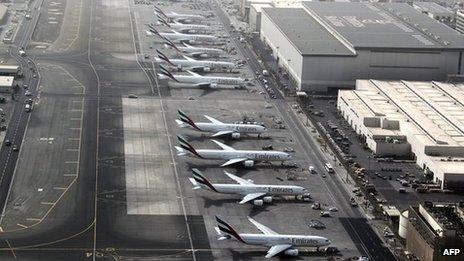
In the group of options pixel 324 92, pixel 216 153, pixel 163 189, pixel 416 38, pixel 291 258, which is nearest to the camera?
pixel 291 258

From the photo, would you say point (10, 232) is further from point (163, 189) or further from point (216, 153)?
point (216, 153)

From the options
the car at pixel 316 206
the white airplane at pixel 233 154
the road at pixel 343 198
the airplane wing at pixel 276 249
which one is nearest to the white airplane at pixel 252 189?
the car at pixel 316 206

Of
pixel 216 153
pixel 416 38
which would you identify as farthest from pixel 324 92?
pixel 216 153

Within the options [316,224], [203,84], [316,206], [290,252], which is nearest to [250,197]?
[316,206]

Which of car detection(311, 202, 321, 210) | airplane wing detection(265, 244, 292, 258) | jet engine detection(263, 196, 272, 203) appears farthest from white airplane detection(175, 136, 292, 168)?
airplane wing detection(265, 244, 292, 258)

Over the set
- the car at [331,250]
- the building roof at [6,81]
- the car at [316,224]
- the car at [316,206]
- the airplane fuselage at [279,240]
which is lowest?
the car at [316,206]

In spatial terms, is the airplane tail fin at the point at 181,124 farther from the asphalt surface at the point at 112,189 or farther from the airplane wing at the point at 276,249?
the airplane wing at the point at 276,249

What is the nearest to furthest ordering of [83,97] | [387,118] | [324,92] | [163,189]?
1. [163,189]
2. [387,118]
3. [83,97]
4. [324,92]
